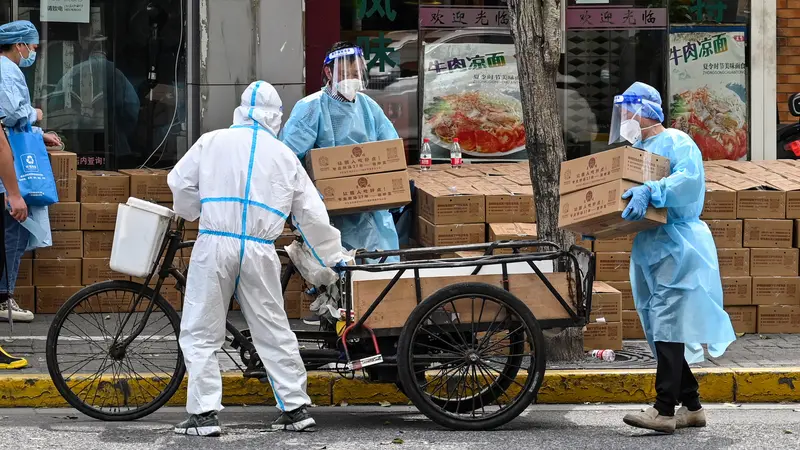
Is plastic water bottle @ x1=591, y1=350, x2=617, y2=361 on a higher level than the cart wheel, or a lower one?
lower

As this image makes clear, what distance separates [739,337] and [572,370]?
1.84m

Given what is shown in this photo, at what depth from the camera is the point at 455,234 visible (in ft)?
30.7

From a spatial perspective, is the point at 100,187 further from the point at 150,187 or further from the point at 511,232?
the point at 511,232

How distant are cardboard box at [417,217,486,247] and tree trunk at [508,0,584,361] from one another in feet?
2.95

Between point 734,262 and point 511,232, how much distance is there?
1650mm

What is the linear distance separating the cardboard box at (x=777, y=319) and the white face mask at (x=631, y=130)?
276 cm

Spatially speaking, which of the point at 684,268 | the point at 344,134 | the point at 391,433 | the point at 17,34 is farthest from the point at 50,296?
the point at 684,268

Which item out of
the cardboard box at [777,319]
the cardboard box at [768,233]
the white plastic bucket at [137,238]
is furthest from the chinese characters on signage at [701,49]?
the white plastic bucket at [137,238]

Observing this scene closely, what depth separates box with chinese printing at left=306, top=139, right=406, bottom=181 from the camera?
7.95 m

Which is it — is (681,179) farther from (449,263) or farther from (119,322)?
(119,322)

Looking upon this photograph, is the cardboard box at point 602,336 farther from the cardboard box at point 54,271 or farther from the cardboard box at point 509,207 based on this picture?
the cardboard box at point 54,271

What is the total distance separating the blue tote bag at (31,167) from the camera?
9117 mm

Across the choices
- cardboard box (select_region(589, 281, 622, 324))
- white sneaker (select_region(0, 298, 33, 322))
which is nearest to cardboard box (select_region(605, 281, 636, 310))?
cardboard box (select_region(589, 281, 622, 324))

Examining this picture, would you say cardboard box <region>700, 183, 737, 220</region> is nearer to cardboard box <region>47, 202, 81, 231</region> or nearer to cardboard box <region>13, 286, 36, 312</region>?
cardboard box <region>47, 202, 81, 231</region>
